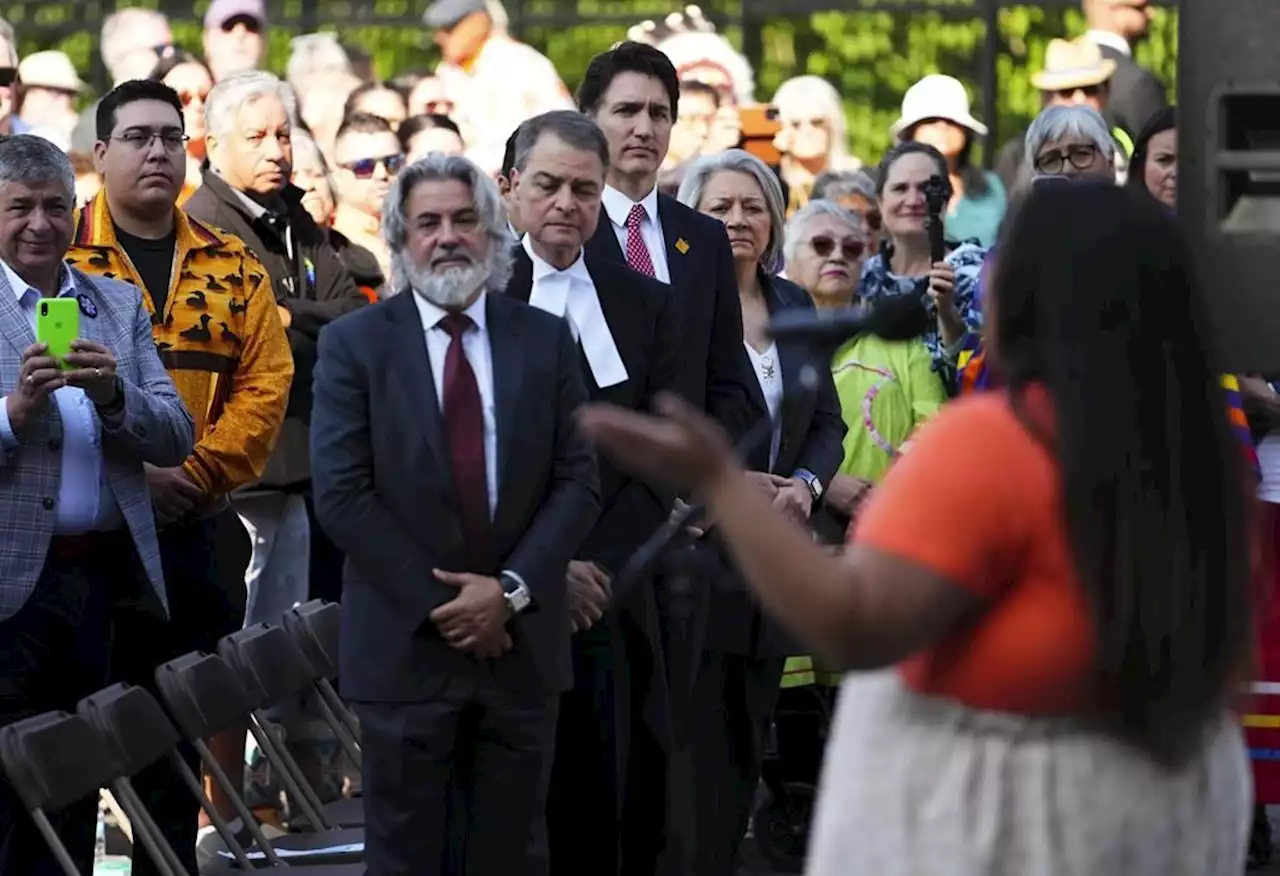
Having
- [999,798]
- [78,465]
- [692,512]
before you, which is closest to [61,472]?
[78,465]

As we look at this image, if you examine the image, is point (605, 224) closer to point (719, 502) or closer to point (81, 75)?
point (719, 502)

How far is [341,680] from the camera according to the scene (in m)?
6.01

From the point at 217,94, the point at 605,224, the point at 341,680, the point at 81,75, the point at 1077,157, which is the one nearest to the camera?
the point at 341,680

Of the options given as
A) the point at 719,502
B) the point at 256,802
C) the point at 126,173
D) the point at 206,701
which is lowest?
the point at 256,802

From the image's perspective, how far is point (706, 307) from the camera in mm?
7105

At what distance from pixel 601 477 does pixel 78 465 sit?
126 centimetres

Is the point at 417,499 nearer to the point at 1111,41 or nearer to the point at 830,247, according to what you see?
the point at 830,247

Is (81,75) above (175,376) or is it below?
above

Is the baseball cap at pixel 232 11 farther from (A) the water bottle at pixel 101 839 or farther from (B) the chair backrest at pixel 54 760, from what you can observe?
(B) the chair backrest at pixel 54 760

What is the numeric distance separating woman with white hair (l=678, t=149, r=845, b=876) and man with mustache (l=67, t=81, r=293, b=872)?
1320 millimetres

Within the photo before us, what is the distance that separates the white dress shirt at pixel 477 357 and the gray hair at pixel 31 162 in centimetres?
119

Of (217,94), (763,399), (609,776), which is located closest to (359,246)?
(217,94)

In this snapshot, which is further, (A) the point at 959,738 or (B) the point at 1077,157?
(B) the point at 1077,157

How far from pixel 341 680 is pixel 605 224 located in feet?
5.30
